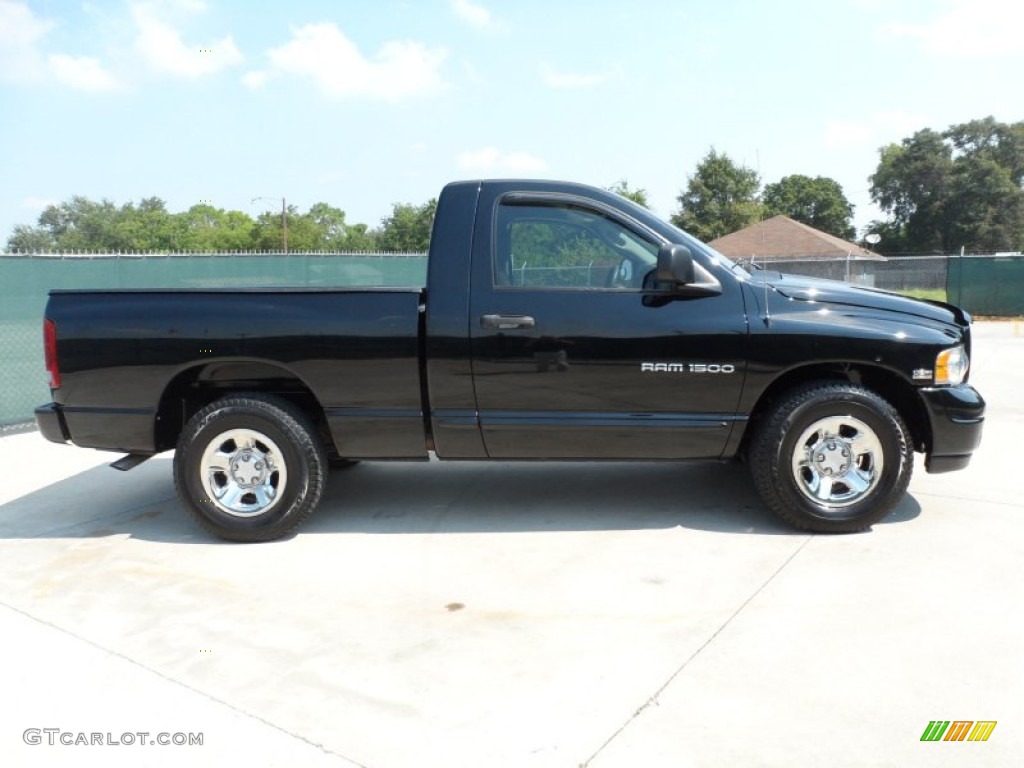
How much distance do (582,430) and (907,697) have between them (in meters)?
2.14

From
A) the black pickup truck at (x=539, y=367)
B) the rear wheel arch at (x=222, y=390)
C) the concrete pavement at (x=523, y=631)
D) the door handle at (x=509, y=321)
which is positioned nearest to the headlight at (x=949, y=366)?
the black pickup truck at (x=539, y=367)

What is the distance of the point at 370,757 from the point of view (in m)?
2.74

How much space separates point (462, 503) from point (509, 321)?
1.44 m

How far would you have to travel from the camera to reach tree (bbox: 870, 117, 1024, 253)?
70750mm

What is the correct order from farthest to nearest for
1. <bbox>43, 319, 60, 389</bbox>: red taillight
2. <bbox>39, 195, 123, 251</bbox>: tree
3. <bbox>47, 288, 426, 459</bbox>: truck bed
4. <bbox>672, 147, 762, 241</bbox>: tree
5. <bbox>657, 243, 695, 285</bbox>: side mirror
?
1. <bbox>39, 195, 123, 251</bbox>: tree
2. <bbox>672, 147, 762, 241</bbox>: tree
3. <bbox>43, 319, 60, 389</bbox>: red taillight
4. <bbox>47, 288, 426, 459</bbox>: truck bed
5. <bbox>657, 243, 695, 285</bbox>: side mirror

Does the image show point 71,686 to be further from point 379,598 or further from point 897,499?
point 897,499

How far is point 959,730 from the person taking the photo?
2803mm

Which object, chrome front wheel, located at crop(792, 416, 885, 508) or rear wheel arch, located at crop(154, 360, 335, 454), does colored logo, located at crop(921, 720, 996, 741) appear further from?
rear wheel arch, located at crop(154, 360, 335, 454)

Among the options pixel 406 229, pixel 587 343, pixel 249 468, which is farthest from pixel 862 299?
pixel 406 229

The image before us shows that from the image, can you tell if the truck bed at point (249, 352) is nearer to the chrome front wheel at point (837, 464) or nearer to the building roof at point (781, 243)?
the chrome front wheel at point (837, 464)

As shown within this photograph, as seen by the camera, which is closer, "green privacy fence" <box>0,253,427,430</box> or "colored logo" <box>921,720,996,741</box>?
"colored logo" <box>921,720,996,741</box>

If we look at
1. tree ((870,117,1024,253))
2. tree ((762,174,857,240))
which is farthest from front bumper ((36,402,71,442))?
tree ((762,174,857,240))

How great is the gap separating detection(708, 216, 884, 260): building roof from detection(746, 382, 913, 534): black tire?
43.9 meters

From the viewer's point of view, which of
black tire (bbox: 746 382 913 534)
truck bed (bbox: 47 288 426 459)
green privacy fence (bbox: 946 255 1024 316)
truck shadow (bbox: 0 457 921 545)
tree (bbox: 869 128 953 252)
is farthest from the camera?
tree (bbox: 869 128 953 252)
